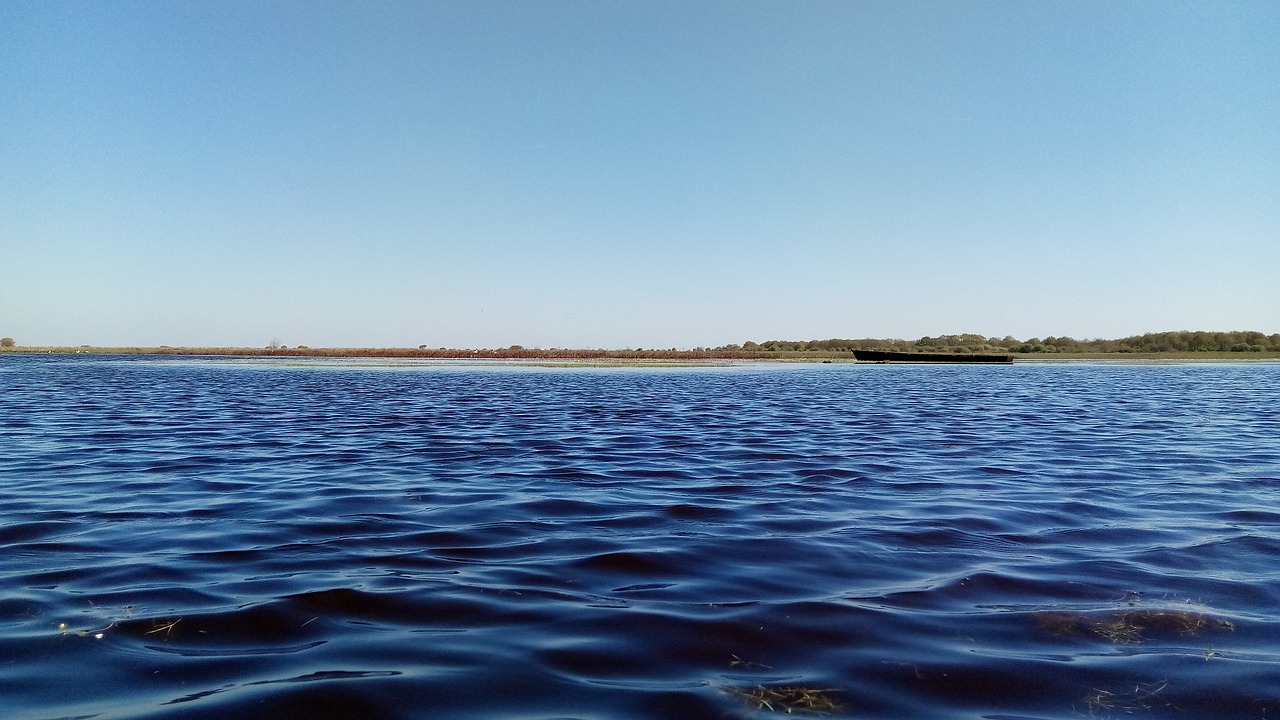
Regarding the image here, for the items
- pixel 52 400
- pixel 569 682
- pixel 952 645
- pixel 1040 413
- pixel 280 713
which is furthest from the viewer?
pixel 52 400

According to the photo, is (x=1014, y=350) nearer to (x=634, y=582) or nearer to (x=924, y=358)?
(x=924, y=358)

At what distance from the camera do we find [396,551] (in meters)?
7.34

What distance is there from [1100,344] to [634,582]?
167 m

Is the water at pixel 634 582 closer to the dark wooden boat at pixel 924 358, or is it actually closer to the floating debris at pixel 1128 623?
the floating debris at pixel 1128 623

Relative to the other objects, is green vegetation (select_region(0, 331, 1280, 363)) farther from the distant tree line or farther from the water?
the water

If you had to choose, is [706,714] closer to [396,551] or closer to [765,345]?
[396,551]

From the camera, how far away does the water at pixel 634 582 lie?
421cm

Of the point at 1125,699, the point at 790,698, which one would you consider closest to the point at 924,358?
the point at 1125,699

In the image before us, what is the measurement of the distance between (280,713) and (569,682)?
5.06 feet

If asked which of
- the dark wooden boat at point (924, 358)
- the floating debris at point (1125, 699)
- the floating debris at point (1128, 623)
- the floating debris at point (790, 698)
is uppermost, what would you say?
the dark wooden boat at point (924, 358)

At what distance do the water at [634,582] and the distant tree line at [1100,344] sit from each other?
134616 mm

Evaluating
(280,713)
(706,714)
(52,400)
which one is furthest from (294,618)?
(52,400)

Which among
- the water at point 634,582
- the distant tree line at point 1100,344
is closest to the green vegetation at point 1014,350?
the distant tree line at point 1100,344

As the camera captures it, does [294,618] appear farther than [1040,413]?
No
